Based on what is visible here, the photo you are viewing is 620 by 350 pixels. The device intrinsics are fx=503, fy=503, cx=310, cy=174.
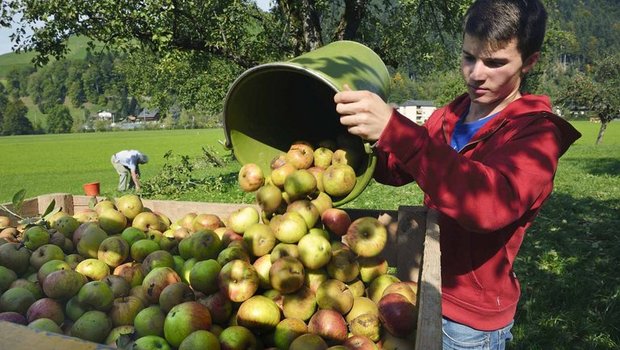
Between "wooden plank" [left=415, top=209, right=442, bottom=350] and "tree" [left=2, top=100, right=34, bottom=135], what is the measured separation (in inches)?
4511

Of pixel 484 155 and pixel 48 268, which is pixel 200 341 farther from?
pixel 484 155

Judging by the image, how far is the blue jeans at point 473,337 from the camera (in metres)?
2.18

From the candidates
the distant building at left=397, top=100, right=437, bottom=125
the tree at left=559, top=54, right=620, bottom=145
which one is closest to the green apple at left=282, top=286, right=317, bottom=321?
the tree at left=559, top=54, right=620, bottom=145

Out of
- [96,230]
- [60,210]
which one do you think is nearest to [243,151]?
[96,230]

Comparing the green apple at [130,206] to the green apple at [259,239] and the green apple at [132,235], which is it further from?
the green apple at [259,239]

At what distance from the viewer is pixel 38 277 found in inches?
101

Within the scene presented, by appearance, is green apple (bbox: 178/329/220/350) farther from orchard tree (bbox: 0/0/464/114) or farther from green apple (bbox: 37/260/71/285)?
orchard tree (bbox: 0/0/464/114)

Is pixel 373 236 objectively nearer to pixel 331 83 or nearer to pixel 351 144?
pixel 351 144

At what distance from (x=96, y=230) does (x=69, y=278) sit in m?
0.54

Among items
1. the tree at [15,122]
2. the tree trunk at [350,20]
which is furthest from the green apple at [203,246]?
the tree at [15,122]

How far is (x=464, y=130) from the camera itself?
90.0 inches

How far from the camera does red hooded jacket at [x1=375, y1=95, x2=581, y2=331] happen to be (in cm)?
154

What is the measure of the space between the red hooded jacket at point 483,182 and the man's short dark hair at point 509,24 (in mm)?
223

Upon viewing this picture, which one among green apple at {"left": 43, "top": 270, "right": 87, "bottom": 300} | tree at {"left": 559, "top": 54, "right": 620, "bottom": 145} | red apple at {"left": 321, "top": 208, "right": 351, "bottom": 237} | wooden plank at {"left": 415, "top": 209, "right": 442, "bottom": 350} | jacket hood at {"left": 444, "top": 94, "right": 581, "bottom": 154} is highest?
jacket hood at {"left": 444, "top": 94, "right": 581, "bottom": 154}
